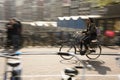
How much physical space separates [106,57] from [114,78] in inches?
187

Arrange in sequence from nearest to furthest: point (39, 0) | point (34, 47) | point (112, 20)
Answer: point (34, 47) < point (112, 20) < point (39, 0)

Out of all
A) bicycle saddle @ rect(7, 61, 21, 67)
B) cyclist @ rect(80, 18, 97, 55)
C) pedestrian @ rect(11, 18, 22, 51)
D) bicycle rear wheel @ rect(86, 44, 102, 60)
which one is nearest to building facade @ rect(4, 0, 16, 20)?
pedestrian @ rect(11, 18, 22, 51)

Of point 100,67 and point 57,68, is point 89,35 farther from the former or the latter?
point 57,68

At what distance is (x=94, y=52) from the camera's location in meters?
13.7

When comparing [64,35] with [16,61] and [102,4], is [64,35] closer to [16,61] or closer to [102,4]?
[102,4]

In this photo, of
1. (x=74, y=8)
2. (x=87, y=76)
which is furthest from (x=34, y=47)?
(x=74, y=8)

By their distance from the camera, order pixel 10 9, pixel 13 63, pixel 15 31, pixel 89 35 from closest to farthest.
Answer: pixel 13 63 < pixel 89 35 < pixel 15 31 < pixel 10 9

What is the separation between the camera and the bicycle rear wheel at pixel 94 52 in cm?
1368

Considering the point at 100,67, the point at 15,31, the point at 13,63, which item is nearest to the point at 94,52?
the point at 100,67

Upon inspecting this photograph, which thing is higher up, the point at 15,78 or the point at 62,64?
the point at 15,78

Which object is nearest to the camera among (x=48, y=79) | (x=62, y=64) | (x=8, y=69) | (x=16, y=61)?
(x=16, y=61)

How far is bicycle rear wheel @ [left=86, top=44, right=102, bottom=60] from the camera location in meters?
13.7

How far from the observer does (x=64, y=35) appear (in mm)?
21516

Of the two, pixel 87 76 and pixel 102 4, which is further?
pixel 102 4
